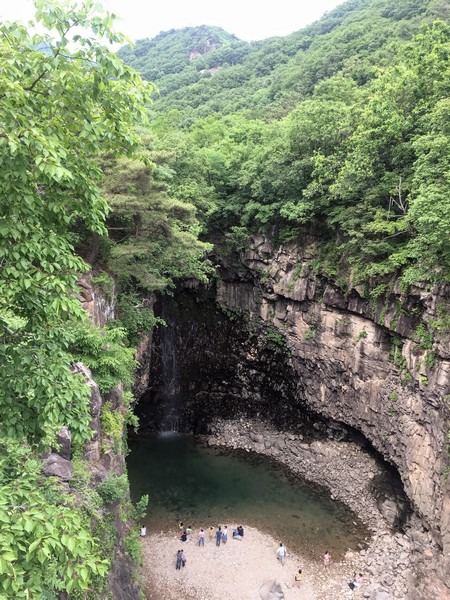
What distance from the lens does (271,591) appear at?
1484 cm

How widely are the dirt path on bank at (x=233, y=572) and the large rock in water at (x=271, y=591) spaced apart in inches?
1.6

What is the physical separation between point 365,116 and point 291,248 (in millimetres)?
7947

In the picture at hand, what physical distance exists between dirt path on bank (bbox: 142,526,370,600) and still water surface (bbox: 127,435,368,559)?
0.87 m

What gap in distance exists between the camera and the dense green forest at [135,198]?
389cm

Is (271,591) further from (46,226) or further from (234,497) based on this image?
(46,226)

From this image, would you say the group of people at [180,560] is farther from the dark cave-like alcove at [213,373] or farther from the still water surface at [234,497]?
the dark cave-like alcove at [213,373]

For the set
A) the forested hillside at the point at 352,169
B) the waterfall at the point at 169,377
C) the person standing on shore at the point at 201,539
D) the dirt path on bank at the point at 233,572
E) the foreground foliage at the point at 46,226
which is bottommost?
the dirt path on bank at the point at 233,572

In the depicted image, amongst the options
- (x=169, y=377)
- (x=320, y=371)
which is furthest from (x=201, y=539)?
(x=320, y=371)

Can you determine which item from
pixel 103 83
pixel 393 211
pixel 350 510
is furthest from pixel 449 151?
pixel 350 510

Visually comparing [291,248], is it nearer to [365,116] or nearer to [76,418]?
[365,116]

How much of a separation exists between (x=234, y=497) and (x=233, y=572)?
435 cm

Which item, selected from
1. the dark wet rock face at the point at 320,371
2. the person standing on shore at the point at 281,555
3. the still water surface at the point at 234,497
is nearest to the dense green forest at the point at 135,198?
the dark wet rock face at the point at 320,371

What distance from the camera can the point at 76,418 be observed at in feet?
15.8

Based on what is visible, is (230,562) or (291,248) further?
(291,248)
